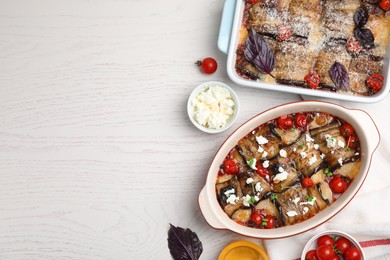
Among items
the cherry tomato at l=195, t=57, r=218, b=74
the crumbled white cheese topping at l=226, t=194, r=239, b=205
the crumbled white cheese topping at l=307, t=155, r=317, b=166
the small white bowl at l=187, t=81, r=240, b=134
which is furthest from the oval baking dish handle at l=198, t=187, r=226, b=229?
the cherry tomato at l=195, t=57, r=218, b=74

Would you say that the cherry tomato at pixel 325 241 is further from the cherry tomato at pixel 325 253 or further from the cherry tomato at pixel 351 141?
the cherry tomato at pixel 351 141

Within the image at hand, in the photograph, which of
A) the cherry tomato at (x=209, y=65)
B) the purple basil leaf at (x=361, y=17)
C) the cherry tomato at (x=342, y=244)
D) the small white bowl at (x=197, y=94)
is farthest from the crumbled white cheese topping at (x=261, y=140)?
the purple basil leaf at (x=361, y=17)

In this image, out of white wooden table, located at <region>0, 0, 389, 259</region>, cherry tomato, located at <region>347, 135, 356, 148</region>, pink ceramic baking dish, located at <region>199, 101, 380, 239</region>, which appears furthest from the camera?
white wooden table, located at <region>0, 0, 389, 259</region>

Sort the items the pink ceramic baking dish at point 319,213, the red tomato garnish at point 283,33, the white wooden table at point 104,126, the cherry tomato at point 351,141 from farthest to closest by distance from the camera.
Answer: the white wooden table at point 104,126 < the red tomato garnish at point 283,33 < the cherry tomato at point 351,141 < the pink ceramic baking dish at point 319,213

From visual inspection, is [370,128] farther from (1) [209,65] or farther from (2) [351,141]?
(1) [209,65]

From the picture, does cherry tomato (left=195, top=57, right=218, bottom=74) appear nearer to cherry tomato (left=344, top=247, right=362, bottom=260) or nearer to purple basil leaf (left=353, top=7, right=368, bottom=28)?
purple basil leaf (left=353, top=7, right=368, bottom=28)

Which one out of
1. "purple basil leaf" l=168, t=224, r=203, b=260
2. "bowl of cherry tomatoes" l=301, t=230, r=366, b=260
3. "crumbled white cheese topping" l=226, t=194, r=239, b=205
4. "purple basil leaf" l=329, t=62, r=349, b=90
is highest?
"purple basil leaf" l=329, t=62, r=349, b=90

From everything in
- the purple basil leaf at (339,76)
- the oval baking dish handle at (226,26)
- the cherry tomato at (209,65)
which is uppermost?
the oval baking dish handle at (226,26)
